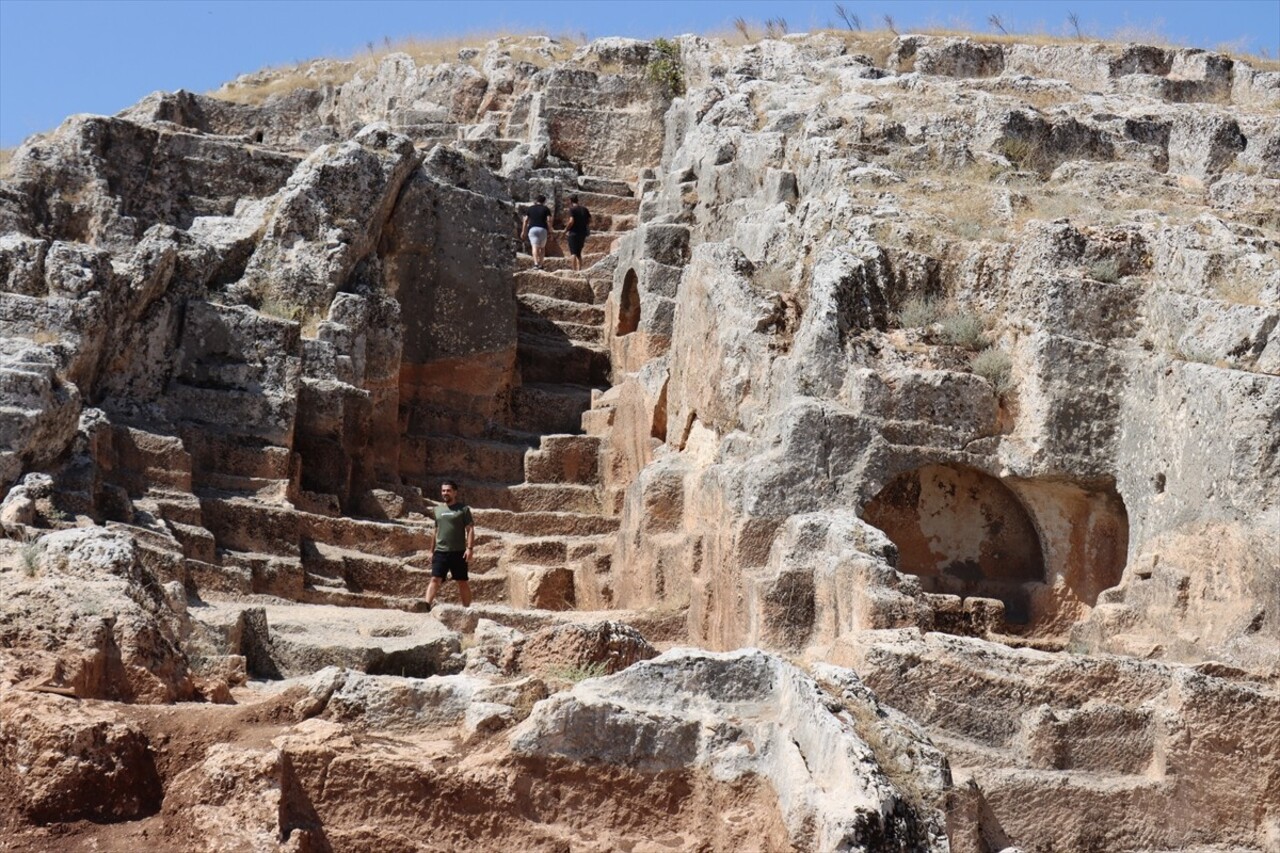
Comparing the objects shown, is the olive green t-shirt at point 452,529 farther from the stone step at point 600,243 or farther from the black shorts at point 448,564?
the stone step at point 600,243

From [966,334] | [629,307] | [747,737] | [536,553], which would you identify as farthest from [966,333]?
[747,737]

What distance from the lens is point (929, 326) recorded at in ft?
50.7

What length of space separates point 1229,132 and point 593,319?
7549 mm

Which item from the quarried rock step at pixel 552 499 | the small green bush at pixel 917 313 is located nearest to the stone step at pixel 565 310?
the quarried rock step at pixel 552 499

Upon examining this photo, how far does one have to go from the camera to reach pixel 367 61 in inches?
1351

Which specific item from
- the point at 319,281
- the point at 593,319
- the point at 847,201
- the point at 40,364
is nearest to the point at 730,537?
the point at 847,201

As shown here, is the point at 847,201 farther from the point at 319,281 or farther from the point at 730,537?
the point at 319,281

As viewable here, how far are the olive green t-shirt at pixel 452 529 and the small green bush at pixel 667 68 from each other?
46.8ft

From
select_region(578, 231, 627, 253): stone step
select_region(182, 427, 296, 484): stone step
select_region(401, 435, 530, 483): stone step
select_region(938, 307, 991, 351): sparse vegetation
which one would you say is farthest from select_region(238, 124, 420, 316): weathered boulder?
select_region(938, 307, 991, 351): sparse vegetation

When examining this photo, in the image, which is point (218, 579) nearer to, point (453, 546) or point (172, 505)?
point (172, 505)

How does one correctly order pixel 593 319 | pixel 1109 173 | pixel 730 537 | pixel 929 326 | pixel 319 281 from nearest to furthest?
pixel 730 537 < pixel 929 326 < pixel 1109 173 < pixel 319 281 < pixel 593 319

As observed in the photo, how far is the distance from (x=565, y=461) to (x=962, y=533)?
5.96 metres

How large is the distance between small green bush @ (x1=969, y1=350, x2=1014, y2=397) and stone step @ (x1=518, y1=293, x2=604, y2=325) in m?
8.94

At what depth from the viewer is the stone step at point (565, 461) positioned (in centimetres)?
2005
